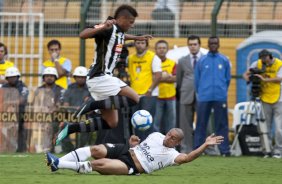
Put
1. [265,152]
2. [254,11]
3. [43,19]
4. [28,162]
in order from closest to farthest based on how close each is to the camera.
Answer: [28,162]
[265,152]
[254,11]
[43,19]

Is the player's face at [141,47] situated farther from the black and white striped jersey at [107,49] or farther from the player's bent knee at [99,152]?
the player's bent knee at [99,152]

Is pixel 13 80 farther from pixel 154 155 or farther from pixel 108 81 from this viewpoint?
pixel 154 155

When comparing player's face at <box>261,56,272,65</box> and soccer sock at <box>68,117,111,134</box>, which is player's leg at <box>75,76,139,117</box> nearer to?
soccer sock at <box>68,117,111,134</box>

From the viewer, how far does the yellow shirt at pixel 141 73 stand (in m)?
20.0

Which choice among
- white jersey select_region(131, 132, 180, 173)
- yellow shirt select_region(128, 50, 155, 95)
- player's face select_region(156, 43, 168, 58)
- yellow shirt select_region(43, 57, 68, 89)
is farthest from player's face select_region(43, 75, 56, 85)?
white jersey select_region(131, 132, 180, 173)

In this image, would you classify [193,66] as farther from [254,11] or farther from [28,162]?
[28,162]

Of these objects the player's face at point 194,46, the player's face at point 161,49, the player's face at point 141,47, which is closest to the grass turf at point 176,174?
the player's face at point 194,46

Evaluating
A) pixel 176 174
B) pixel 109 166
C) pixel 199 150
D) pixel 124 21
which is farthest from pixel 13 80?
pixel 199 150

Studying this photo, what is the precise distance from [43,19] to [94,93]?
806cm

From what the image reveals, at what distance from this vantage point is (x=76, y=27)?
71.3 feet

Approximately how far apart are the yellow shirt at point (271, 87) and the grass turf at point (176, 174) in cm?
227

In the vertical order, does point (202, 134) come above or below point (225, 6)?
below

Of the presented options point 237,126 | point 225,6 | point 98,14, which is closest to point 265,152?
point 237,126

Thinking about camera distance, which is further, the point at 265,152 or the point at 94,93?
the point at 265,152
